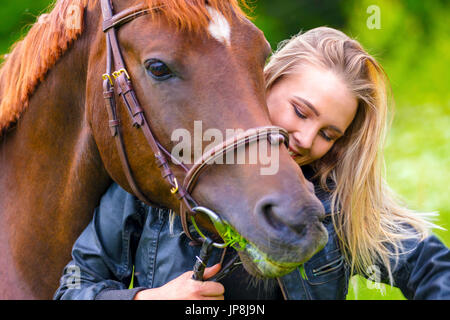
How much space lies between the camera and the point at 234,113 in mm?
1675

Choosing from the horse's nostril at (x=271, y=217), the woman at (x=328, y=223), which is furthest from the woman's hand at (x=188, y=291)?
the horse's nostril at (x=271, y=217)

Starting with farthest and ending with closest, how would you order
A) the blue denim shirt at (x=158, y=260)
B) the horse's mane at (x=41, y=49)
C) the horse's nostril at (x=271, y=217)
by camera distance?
1. the blue denim shirt at (x=158, y=260)
2. the horse's mane at (x=41, y=49)
3. the horse's nostril at (x=271, y=217)

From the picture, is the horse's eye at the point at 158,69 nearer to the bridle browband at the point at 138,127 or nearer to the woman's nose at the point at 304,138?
the bridle browband at the point at 138,127

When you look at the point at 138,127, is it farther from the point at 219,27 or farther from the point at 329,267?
the point at 329,267

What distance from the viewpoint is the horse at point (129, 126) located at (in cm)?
159

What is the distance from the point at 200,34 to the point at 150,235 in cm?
82

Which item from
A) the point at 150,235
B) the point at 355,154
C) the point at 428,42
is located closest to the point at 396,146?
the point at 428,42

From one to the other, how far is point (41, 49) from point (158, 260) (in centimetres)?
95

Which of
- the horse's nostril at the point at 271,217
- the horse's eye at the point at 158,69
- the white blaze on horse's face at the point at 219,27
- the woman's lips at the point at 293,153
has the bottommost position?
the horse's nostril at the point at 271,217

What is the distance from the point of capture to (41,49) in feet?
6.91

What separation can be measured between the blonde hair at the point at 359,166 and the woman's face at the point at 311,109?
0.06 metres

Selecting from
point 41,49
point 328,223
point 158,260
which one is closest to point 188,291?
point 158,260

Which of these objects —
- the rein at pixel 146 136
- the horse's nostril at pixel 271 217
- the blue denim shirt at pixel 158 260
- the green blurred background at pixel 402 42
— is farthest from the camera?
the green blurred background at pixel 402 42

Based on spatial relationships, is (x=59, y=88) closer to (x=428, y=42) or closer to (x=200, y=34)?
(x=200, y=34)
